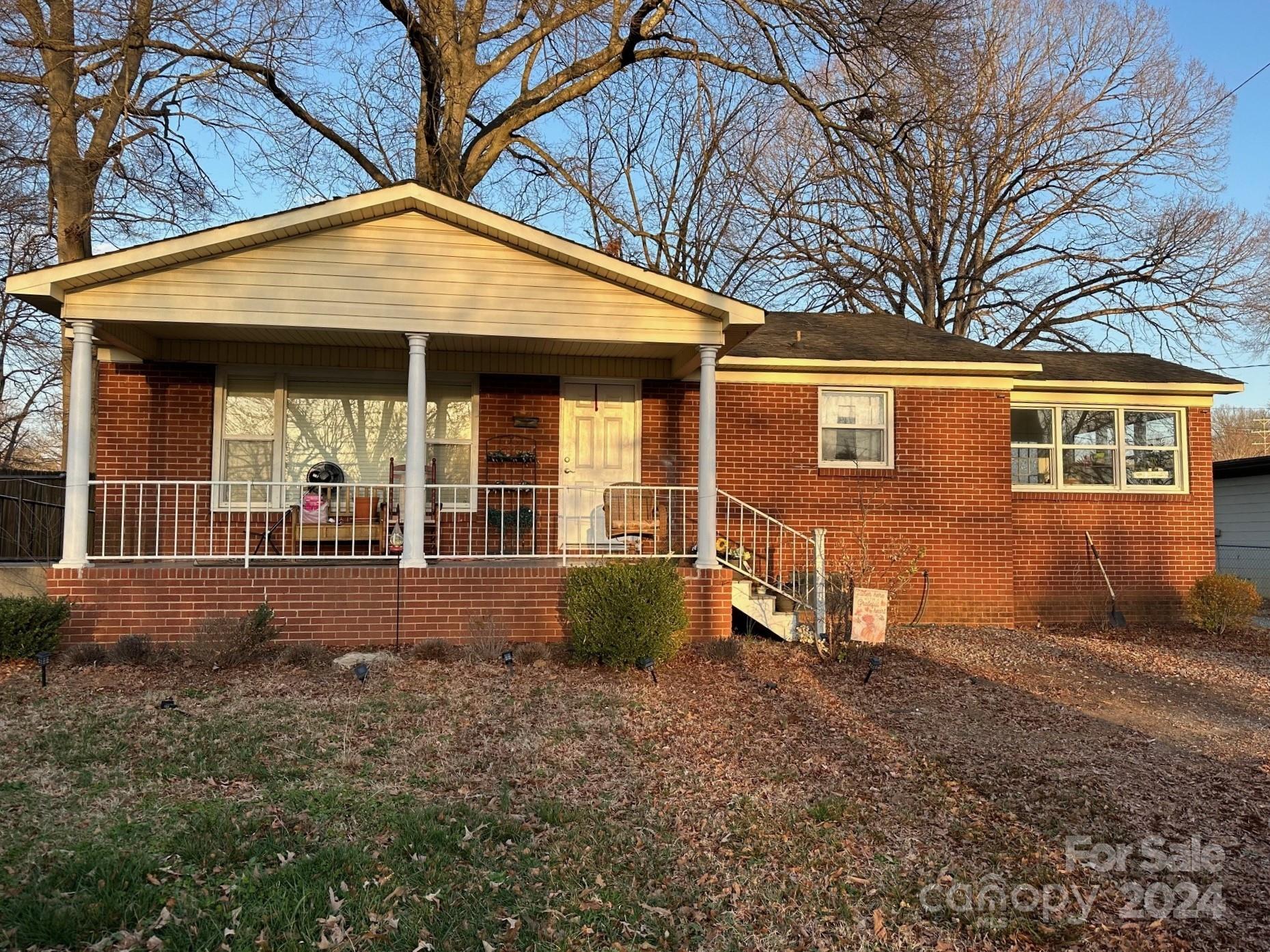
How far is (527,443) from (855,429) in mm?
4308

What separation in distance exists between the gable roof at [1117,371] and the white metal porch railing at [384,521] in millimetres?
5704

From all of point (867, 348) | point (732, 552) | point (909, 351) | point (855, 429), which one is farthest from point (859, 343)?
point (732, 552)

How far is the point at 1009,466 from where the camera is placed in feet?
35.3

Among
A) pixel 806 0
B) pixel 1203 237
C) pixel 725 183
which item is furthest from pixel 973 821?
pixel 1203 237

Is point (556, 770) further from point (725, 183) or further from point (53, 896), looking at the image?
point (725, 183)

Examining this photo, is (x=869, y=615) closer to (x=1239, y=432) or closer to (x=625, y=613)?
(x=625, y=613)

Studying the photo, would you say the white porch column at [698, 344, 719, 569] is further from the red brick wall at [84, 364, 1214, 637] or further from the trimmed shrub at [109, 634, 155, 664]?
the trimmed shrub at [109, 634, 155, 664]

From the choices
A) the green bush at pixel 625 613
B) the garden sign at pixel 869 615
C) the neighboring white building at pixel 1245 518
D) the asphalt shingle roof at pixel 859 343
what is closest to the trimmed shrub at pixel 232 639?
the green bush at pixel 625 613

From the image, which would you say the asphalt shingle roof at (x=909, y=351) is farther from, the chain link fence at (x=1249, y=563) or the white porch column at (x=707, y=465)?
the chain link fence at (x=1249, y=563)

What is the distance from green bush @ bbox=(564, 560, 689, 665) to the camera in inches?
280

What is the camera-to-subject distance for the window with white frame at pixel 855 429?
414 inches

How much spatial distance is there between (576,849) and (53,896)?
2.05 metres

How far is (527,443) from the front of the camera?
1023cm

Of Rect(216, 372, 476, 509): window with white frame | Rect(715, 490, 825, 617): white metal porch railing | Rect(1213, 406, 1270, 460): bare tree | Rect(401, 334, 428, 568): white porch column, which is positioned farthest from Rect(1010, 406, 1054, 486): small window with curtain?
Rect(1213, 406, 1270, 460): bare tree
